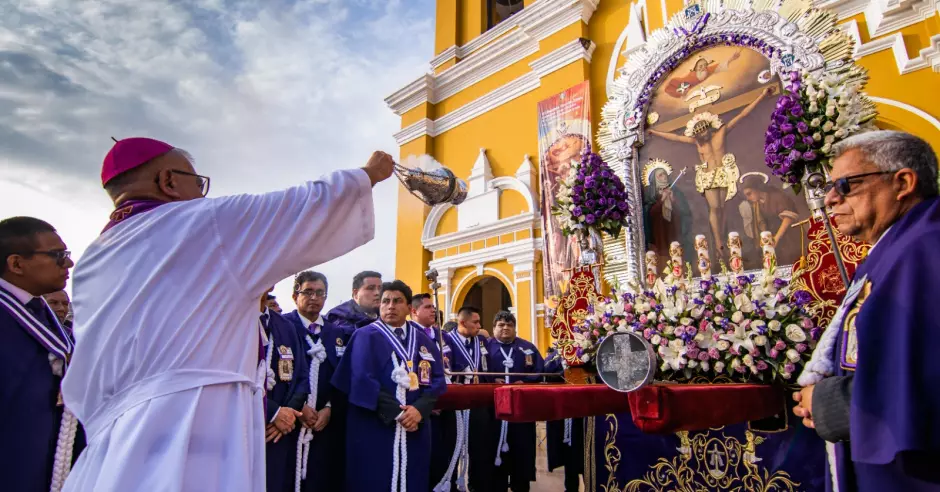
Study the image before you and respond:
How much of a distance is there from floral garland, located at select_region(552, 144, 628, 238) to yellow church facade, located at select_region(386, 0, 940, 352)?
282 centimetres

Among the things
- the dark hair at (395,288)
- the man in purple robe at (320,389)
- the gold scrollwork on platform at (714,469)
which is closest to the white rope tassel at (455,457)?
the man in purple robe at (320,389)

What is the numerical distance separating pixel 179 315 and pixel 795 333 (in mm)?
2959

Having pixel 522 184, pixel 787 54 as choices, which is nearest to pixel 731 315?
pixel 787 54

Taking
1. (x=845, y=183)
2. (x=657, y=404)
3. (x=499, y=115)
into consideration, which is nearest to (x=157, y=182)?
(x=657, y=404)

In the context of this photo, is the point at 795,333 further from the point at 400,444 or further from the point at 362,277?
the point at 362,277

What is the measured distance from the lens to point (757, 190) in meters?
7.09

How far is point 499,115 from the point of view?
11773 millimetres

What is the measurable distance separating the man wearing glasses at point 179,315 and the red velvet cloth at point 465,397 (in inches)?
93.3

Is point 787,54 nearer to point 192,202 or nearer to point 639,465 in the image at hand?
point 639,465

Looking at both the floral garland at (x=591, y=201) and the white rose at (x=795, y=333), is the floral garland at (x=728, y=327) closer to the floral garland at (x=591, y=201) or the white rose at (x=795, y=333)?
the white rose at (x=795, y=333)

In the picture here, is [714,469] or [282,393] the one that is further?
[282,393]

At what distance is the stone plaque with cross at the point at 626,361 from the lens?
216cm

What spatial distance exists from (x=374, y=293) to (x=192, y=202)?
12.1 feet

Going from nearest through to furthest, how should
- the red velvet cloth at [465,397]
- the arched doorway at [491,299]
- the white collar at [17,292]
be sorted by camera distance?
the white collar at [17,292] < the red velvet cloth at [465,397] < the arched doorway at [491,299]
